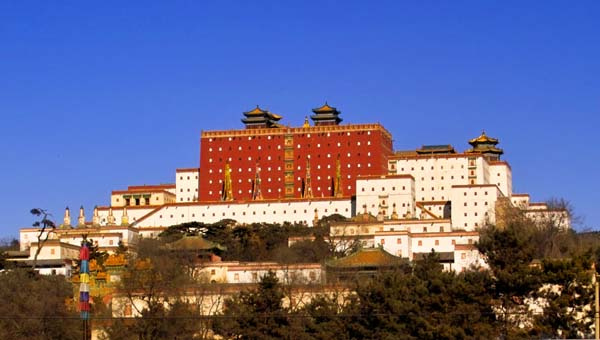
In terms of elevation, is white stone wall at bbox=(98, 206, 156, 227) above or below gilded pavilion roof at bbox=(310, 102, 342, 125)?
below

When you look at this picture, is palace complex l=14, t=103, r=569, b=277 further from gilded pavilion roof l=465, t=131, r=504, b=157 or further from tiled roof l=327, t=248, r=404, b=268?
tiled roof l=327, t=248, r=404, b=268

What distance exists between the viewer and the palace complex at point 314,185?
100 m

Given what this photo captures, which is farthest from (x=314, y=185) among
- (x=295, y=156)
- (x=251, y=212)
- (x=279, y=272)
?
(x=279, y=272)

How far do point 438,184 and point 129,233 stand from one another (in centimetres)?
2556

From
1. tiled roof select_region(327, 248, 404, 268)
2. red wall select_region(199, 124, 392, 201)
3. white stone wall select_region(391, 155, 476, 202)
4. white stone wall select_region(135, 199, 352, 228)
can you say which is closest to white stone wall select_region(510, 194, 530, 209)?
white stone wall select_region(391, 155, 476, 202)

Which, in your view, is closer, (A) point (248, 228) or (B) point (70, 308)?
(B) point (70, 308)

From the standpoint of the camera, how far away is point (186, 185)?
11231cm

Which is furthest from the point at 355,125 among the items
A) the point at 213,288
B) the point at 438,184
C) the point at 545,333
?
the point at 545,333

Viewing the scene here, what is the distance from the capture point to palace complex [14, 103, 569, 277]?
100 meters

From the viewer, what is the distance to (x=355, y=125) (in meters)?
110

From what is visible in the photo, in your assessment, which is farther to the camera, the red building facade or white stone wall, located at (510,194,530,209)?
the red building facade

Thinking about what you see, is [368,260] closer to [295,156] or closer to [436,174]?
[436,174]

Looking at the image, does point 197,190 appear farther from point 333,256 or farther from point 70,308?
point 70,308

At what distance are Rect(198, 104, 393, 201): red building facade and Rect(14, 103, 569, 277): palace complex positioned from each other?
8 cm
